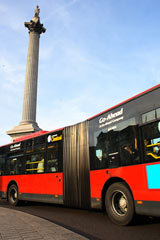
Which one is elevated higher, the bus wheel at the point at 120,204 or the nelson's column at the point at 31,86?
the nelson's column at the point at 31,86

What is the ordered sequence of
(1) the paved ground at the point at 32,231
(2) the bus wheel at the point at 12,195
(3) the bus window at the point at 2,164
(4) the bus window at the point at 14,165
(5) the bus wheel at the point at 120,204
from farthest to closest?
(3) the bus window at the point at 2,164, (2) the bus wheel at the point at 12,195, (4) the bus window at the point at 14,165, (5) the bus wheel at the point at 120,204, (1) the paved ground at the point at 32,231

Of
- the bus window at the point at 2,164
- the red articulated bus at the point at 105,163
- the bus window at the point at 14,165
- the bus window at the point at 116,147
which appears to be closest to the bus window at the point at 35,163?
the red articulated bus at the point at 105,163

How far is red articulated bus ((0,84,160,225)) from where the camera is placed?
486 centimetres

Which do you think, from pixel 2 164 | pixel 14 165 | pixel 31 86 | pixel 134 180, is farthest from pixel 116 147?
pixel 31 86

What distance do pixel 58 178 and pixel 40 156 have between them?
55.2 inches

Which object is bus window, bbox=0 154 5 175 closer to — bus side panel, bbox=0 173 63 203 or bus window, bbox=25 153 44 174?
bus side panel, bbox=0 173 63 203

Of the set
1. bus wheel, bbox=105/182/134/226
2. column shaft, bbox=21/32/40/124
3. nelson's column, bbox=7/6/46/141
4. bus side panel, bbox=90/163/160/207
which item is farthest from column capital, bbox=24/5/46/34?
bus wheel, bbox=105/182/134/226

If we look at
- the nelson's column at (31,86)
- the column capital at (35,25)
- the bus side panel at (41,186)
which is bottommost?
the bus side panel at (41,186)

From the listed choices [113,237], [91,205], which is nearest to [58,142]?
[91,205]

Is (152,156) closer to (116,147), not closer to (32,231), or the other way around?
(116,147)

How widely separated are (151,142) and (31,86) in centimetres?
2766

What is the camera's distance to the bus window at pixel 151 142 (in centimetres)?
466

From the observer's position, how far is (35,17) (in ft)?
116

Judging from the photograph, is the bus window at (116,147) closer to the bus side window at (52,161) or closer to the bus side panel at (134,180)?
the bus side panel at (134,180)
